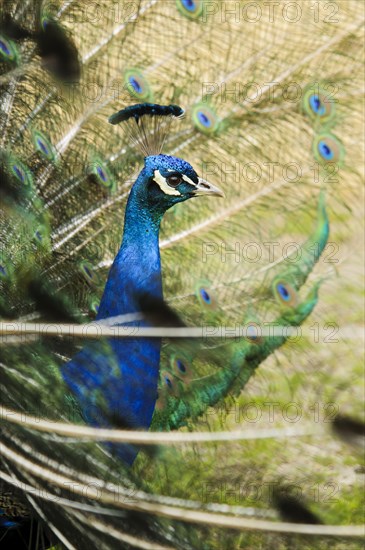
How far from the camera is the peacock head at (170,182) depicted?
50.0 inches

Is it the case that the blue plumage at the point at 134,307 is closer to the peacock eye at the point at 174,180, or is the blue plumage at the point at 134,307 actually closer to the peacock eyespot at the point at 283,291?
the peacock eye at the point at 174,180

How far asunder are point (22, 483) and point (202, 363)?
13.1 inches

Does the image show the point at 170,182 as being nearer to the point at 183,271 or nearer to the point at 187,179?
the point at 187,179

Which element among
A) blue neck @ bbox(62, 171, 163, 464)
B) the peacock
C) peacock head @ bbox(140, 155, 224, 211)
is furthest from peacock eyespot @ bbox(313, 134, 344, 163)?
blue neck @ bbox(62, 171, 163, 464)

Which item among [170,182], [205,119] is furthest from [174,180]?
[205,119]

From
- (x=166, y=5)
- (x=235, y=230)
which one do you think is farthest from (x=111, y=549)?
(x=166, y=5)

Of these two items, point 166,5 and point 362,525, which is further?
point 166,5

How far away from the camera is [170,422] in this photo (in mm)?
1288

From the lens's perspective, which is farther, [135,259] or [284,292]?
[135,259]

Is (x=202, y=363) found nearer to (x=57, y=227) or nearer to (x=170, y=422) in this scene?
(x=170, y=422)

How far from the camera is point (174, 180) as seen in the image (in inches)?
50.5

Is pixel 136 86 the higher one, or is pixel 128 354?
pixel 136 86

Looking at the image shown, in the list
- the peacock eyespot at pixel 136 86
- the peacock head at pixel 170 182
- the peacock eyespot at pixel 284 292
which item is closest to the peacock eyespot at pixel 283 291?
the peacock eyespot at pixel 284 292

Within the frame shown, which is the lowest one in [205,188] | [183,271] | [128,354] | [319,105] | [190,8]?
[128,354]
